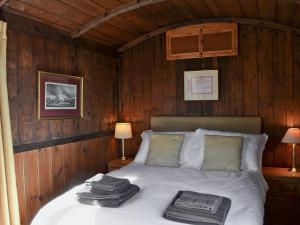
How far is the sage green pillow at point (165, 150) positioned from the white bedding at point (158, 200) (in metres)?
0.24

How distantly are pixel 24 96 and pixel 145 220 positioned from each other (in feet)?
5.69

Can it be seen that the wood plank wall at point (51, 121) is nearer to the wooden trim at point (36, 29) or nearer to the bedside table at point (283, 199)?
the wooden trim at point (36, 29)

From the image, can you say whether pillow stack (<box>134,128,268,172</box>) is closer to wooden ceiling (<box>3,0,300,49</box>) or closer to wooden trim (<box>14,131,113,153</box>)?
wooden trim (<box>14,131,113,153</box>)

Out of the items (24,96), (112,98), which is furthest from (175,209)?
(112,98)

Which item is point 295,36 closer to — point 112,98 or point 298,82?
point 298,82

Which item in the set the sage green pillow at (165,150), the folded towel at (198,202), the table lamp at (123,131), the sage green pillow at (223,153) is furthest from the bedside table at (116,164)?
the folded towel at (198,202)

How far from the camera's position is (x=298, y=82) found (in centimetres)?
346

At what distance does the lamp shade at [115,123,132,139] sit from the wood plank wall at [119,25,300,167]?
0.26m

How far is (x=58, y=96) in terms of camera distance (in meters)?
3.16

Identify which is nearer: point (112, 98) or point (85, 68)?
point (85, 68)

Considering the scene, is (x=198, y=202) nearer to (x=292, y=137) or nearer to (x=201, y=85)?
Answer: (x=292, y=137)

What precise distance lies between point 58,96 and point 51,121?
0.96 feet

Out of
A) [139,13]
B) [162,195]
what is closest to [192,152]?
[162,195]

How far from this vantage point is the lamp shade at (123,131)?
13.1 feet
